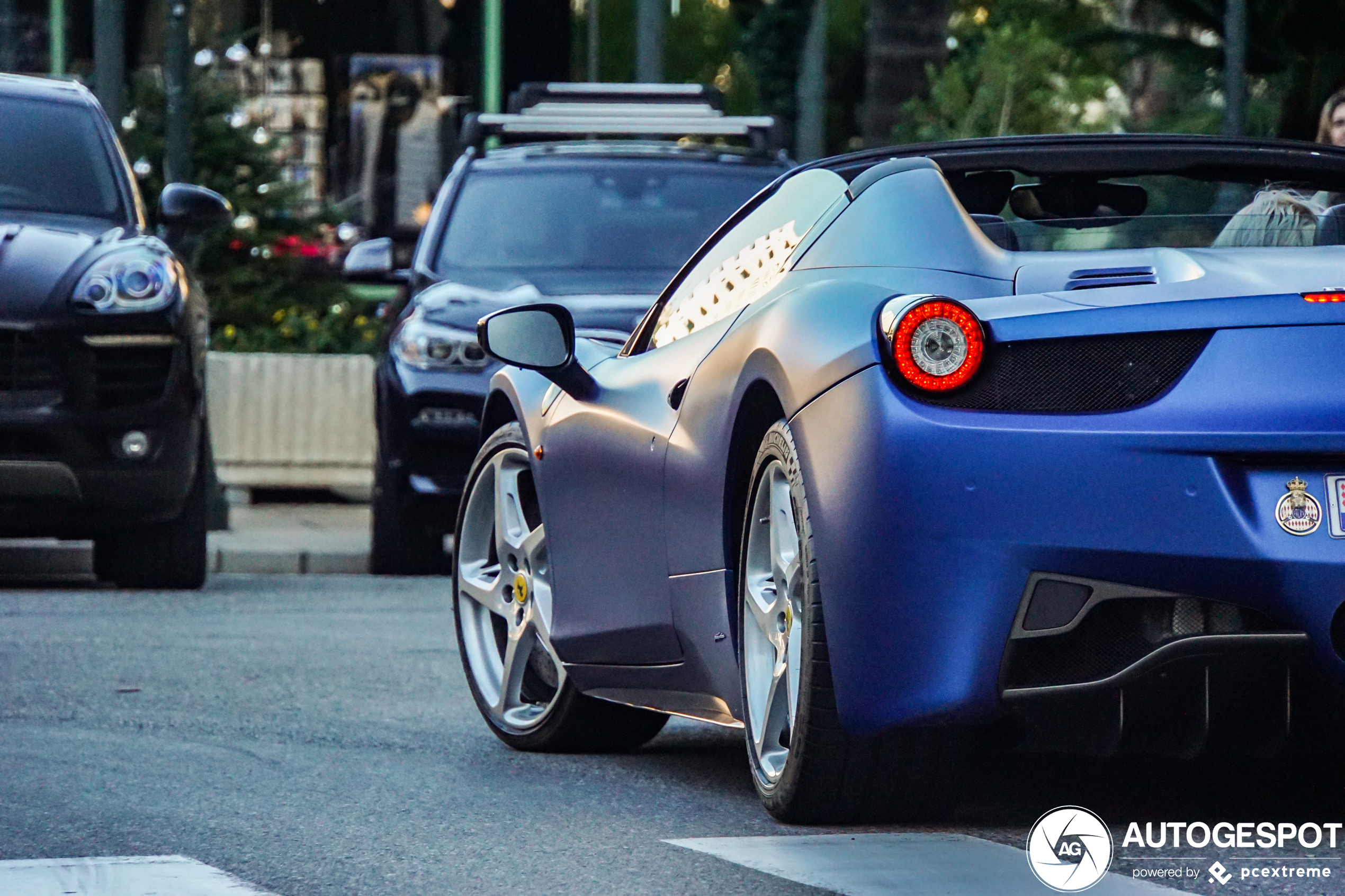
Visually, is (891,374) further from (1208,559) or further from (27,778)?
(27,778)

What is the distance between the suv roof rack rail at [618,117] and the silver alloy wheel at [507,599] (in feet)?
19.1

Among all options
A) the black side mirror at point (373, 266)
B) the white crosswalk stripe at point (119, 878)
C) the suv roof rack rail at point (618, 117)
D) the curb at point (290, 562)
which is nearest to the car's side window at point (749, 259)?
the white crosswalk stripe at point (119, 878)

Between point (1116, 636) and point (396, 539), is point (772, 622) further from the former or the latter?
point (396, 539)

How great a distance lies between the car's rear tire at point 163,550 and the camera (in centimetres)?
1041

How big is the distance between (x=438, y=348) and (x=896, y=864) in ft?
21.9

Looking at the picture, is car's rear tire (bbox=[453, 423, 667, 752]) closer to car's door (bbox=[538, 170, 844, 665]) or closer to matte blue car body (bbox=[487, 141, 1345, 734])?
car's door (bbox=[538, 170, 844, 665])

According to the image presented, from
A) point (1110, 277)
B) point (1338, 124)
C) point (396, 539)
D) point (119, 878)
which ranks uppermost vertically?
point (1110, 277)

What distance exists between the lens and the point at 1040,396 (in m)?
4.20

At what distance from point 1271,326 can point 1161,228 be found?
2.49 feet

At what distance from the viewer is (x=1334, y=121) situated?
9586 millimetres

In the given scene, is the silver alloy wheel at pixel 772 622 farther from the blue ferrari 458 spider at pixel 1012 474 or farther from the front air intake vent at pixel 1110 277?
the front air intake vent at pixel 1110 277

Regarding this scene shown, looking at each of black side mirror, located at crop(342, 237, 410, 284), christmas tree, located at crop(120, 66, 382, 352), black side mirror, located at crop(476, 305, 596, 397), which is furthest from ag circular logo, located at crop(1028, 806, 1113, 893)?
christmas tree, located at crop(120, 66, 382, 352)

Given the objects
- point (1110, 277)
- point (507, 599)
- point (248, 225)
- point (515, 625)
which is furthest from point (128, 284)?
point (248, 225)

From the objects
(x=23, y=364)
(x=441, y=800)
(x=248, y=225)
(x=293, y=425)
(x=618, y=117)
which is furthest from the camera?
(x=248, y=225)
